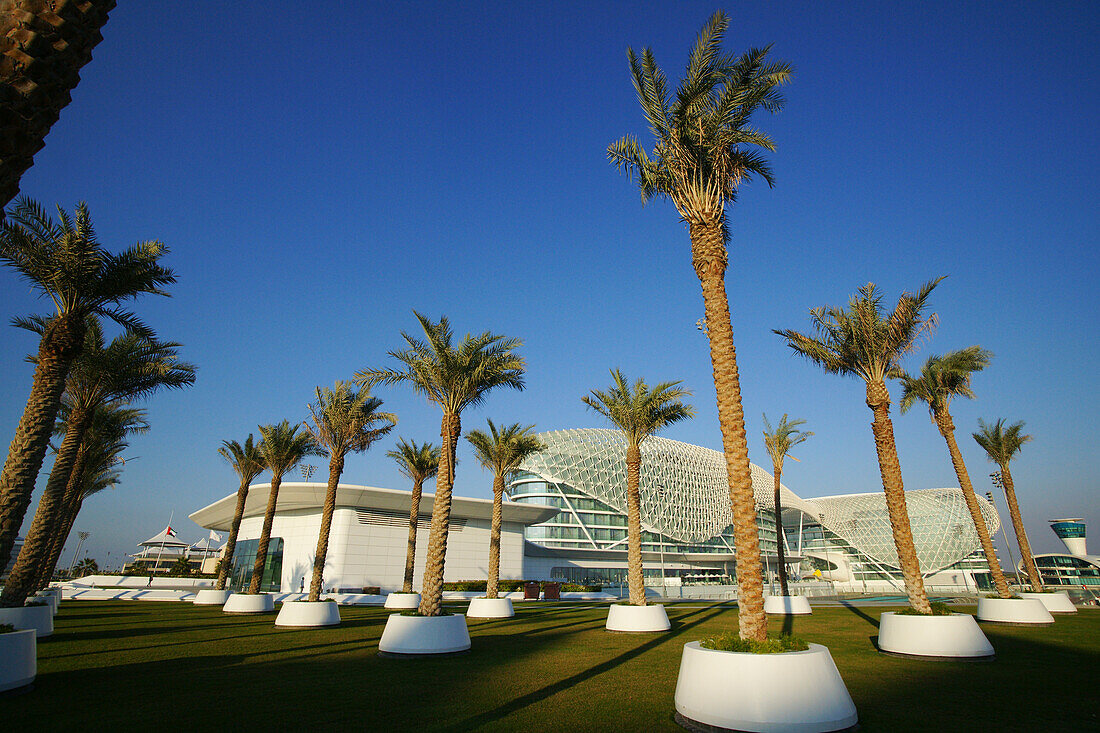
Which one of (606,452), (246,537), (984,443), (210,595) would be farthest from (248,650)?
(606,452)

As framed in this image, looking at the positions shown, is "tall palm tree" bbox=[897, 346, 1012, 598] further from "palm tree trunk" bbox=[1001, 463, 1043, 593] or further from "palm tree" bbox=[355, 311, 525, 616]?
"palm tree" bbox=[355, 311, 525, 616]

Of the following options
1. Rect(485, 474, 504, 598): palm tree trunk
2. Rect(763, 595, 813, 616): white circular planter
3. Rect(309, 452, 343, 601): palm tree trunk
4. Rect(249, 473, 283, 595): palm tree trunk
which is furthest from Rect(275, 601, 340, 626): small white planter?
Rect(763, 595, 813, 616): white circular planter

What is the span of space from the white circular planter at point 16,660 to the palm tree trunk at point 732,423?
10.8m

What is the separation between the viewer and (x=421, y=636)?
39.2 ft

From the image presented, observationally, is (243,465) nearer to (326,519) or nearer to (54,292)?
(326,519)

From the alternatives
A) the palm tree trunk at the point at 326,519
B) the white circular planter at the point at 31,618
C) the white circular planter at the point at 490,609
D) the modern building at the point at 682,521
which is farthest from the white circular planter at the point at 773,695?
the modern building at the point at 682,521

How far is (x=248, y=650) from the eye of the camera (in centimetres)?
1307

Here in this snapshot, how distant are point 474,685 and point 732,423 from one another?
20.6 feet

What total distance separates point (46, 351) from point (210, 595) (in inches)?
891

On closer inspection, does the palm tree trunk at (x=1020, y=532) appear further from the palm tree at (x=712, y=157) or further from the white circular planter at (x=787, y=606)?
the palm tree at (x=712, y=157)

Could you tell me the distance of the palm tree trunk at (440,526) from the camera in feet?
47.6

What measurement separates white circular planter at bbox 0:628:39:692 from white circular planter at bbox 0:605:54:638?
665cm

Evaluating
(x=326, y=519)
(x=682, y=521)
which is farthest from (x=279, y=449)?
(x=682, y=521)

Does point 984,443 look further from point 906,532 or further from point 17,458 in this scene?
point 17,458
